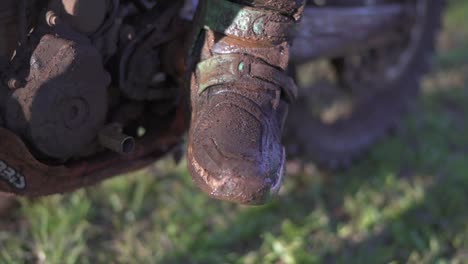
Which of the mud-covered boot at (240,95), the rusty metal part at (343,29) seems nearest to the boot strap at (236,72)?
the mud-covered boot at (240,95)

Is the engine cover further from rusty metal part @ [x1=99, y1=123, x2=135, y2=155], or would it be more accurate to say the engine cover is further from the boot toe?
the boot toe

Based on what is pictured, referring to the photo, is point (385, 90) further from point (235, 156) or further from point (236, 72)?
point (235, 156)

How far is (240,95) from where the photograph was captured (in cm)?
126

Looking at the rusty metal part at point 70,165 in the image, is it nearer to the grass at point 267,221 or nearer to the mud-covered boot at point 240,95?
the mud-covered boot at point 240,95

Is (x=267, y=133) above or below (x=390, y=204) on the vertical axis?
above

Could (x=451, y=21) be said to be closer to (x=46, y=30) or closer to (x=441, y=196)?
(x=441, y=196)

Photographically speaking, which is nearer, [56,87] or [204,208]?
[56,87]

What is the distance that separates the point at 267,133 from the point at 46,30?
1.49 feet

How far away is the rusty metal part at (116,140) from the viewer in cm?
127

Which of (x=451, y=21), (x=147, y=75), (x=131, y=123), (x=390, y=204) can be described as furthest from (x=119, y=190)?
(x=451, y=21)

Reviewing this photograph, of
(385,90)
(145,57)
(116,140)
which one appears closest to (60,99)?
(116,140)

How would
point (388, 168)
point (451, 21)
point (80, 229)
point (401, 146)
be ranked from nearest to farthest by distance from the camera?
point (80, 229) → point (388, 168) → point (401, 146) → point (451, 21)

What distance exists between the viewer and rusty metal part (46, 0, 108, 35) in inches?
47.9

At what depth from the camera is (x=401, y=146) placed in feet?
8.62
